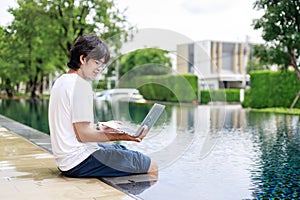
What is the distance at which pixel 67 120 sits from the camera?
13.9 ft

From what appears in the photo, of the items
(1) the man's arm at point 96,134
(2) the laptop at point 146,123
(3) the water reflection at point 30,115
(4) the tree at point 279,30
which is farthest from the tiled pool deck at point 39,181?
(4) the tree at point 279,30

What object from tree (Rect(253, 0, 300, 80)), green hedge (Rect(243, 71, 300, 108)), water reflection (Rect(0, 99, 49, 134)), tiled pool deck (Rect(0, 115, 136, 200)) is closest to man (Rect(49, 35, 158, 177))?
tiled pool deck (Rect(0, 115, 136, 200))

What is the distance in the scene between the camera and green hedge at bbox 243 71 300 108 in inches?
820

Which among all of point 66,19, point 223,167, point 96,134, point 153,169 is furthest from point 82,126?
point 66,19

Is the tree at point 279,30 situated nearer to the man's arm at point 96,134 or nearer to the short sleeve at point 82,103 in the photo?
the man's arm at point 96,134

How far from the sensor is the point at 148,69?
6.50m

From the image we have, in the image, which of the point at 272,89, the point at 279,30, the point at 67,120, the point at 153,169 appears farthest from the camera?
the point at 272,89

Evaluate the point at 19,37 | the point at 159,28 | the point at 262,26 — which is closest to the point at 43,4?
the point at 19,37

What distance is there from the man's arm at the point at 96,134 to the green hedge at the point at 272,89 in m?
16.7

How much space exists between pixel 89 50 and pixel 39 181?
1301 millimetres

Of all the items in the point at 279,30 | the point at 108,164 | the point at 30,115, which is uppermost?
the point at 279,30

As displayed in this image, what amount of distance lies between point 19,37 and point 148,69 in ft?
67.0

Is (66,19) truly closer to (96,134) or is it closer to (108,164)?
(108,164)

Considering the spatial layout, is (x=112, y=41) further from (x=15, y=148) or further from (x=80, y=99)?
(x=15, y=148)
